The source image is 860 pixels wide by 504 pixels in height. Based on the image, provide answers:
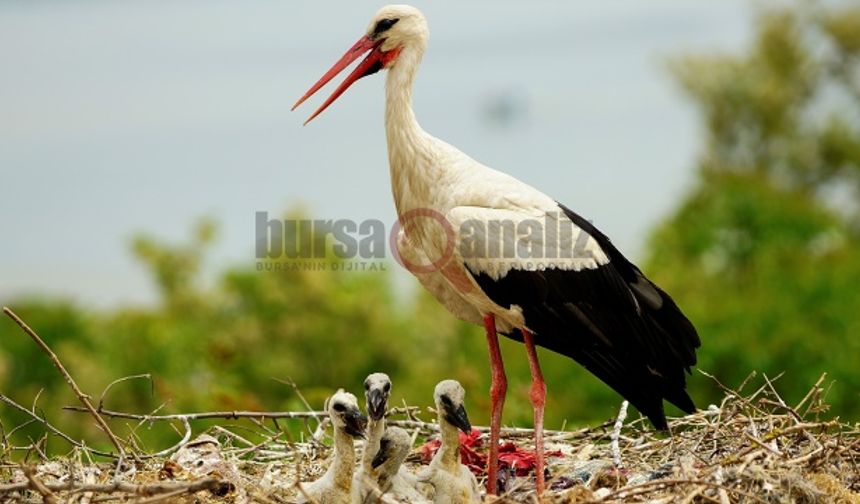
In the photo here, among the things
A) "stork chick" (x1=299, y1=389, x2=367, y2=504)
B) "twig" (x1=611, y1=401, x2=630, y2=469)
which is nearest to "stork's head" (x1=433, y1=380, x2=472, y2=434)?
"stork chick" (x1=299, y1=389, x2=367, y2=504)

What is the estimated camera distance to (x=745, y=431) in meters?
5.98

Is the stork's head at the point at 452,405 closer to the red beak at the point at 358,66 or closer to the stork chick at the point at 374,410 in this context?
the stork chick at the point at 374,410

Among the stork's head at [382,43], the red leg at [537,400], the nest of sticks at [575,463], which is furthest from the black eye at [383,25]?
Result: the nest of sticks at [575,463]

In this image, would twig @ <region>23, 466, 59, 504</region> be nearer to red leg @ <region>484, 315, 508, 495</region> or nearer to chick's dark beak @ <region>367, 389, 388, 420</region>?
chick's dark beak @ <region>367, 389, 388, 420</region>

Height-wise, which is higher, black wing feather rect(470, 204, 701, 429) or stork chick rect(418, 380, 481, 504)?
black wing feather rect(470, 204, 701, 429)

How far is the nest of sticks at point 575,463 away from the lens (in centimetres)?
532

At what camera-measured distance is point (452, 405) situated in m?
5.98

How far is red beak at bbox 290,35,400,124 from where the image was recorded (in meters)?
6.36

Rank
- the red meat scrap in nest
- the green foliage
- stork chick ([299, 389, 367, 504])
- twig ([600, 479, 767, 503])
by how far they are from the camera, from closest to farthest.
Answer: twig ([600, 479, 767, 503]) < stork chick ([299, 389, 367, 504]) < the red meat scrap in nest < the green foliage

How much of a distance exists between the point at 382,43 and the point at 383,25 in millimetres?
82

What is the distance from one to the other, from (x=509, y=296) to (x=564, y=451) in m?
1.00

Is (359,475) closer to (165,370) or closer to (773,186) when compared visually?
(165,370)

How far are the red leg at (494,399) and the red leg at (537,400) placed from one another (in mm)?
166

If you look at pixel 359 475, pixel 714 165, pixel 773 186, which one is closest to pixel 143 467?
pixel 359 475
